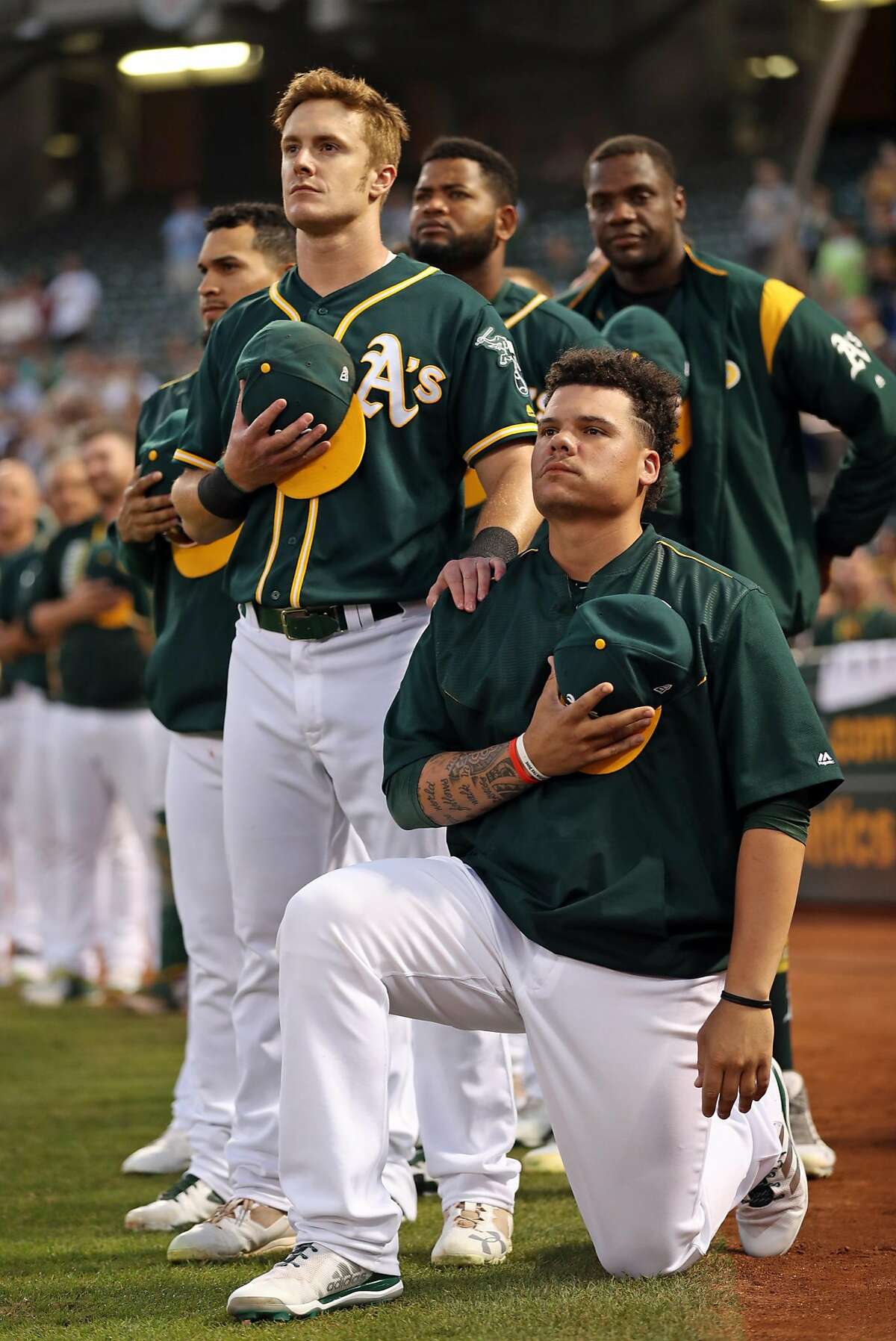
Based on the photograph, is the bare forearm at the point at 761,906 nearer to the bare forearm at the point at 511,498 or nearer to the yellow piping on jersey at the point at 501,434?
the bare forearm at the point at 511,498

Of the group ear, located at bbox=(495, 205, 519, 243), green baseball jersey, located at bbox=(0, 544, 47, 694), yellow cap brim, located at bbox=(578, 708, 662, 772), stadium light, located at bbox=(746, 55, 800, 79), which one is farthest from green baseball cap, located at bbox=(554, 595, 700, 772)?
stadium light, located at bbox=(746, 55, 800, 79)

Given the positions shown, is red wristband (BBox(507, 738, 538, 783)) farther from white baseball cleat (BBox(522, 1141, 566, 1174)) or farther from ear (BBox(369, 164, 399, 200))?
white baseball cleat (BBox(522, 1141, 566, 1174))

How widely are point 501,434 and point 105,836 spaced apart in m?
5.58

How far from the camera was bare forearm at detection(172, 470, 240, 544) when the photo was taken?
388 cm

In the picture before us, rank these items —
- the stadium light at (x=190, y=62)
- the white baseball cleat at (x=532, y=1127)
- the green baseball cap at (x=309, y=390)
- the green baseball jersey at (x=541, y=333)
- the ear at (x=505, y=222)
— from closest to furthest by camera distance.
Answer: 1. the green baseball cap at (x=309, y=390)
2. the green baseball jersey at (x=541, y=333)
3. the ear at (x=505, y=222)
4. the white baseball cleat at (x=532, y=1127)
5. the stadium light at (x=190, y=62)

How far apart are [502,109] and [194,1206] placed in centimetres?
2034

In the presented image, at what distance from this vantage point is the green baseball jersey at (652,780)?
3.12 metres

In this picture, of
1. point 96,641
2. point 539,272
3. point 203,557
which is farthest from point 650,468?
point 539,272

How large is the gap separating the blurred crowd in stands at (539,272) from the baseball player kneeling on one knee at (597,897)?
7.47 m

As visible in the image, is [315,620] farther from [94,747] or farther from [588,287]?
[94,747]

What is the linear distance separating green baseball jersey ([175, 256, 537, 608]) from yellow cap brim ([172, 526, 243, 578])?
0.52 metres

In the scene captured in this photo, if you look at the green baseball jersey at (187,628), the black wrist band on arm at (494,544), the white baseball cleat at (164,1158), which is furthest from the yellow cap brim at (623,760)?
the white baseball cleat at (164,1158)

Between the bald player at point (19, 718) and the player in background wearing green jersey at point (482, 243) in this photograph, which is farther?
the bald player at point (19, 718)

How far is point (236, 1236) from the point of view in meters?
3.69
